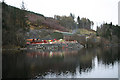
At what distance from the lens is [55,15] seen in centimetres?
15862

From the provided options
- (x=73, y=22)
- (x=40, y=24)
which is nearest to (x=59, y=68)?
(x=40, y=24)

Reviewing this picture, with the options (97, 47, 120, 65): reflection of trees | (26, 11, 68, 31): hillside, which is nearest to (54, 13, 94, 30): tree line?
(26, 11, 68, 31): hillside

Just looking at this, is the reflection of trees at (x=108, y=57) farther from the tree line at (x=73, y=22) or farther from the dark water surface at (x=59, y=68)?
the tree line at (x=73, y=22)

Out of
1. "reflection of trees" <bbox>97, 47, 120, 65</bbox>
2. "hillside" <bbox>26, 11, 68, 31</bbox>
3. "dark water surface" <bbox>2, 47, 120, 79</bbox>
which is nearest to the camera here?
"dark water surface" <bbox>2, 47, 120, 79</bbox>

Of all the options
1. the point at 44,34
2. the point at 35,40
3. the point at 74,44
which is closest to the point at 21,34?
the point at 35,40

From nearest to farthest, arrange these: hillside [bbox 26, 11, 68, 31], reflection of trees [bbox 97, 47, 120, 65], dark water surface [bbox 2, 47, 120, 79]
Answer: dark water surface [bbox 2, 47, 120, 79], reflection of trees [bbox 97, 47, 120, 65], hillside [bbox 26, 11, 68, 31]

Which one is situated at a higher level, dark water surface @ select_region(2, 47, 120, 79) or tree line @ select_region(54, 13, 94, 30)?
tree line @ select_region(54, 13, 94, 30)

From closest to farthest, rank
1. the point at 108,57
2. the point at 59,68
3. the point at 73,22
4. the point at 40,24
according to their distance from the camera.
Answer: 1. the point at 59,68
2. the point at 108,57
3. the point at 40,24
4. the point at 73,22

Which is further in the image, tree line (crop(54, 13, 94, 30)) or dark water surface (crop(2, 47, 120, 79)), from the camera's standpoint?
tree line (crop(54, 13, 94, 30))

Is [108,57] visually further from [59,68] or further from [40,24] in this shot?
[40,24]

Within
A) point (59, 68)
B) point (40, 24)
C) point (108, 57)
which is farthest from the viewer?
point (40, 24)

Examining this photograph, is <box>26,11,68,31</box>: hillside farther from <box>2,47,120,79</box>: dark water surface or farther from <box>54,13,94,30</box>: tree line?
<box>2,47,120,79</box>: dark water surface

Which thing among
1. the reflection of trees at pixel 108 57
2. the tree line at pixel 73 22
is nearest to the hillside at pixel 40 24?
the tree line at pixel 73 22

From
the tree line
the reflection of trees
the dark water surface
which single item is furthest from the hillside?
the dark water surface
